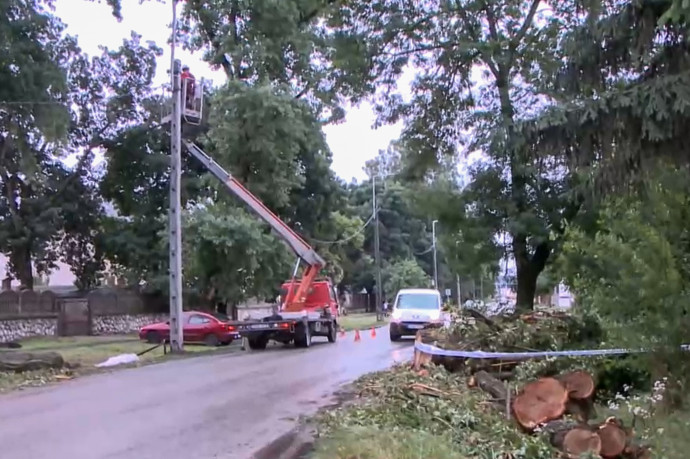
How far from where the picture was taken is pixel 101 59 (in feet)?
128

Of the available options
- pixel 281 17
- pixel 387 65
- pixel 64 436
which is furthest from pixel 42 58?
pixel 64 436

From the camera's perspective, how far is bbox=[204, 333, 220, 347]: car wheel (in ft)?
93.0

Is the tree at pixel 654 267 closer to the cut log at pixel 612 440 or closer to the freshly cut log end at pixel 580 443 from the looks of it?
the cut log at pixel 612 440

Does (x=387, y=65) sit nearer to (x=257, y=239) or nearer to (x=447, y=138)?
(x=447, y=138)

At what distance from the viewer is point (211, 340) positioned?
2838 cm

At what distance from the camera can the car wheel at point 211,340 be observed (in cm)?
2834

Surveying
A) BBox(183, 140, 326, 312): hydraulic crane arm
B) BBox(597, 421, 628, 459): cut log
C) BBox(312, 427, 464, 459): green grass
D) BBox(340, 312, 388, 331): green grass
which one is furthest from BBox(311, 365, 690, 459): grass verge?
BBox(340, 312, 388, 331): green grass

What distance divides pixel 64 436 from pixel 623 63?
328 inches

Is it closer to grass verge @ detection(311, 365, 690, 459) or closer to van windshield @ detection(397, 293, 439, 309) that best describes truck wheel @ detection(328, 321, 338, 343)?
van windshield @ detection(397, 293, 439, 309)

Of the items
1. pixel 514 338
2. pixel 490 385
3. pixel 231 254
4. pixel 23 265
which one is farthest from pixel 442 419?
pixel 23 265

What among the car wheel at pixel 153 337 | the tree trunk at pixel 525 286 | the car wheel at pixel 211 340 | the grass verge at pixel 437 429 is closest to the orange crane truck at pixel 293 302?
the car wheel at pixel 211 340

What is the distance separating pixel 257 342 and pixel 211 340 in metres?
3.65

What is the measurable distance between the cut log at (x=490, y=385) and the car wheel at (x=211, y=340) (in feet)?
56.5

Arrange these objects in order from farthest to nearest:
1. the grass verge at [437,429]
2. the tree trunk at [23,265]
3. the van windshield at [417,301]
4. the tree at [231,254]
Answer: the tree trunk at [23,265] → the tree at [231,254] → the van windshield at [417,301] → the grass verge at [437,429]
